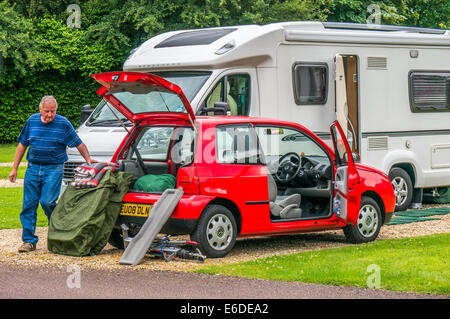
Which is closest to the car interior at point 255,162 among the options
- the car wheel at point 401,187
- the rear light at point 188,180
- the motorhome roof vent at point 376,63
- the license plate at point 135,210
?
the rear light at point 188,180

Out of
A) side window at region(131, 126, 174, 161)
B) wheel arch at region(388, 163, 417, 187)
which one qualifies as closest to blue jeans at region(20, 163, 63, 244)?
side window at region(131, 126, 174, 161)

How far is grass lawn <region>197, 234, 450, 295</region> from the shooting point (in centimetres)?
840

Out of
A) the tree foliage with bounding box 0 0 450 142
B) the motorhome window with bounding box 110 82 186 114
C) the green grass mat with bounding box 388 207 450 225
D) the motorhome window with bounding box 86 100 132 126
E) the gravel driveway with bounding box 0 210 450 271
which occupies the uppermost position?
the tree foliage with bounding box 0 0 450 142

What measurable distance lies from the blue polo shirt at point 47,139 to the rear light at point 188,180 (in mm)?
1772

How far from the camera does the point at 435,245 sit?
36.0 ft

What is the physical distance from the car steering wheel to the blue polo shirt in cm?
268

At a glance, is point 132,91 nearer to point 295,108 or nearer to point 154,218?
point 154,218

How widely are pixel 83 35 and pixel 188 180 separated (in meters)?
23.8

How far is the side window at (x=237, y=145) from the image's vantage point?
10203mm

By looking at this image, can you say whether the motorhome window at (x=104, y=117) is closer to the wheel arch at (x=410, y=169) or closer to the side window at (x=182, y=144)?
the side window at (x=182, y=144)

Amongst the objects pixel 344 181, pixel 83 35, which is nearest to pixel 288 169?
pixel 344 181

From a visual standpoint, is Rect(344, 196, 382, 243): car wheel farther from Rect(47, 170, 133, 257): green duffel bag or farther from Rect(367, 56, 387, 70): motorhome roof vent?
Rect(367, 56, 387, 70): motorhome roof vent
